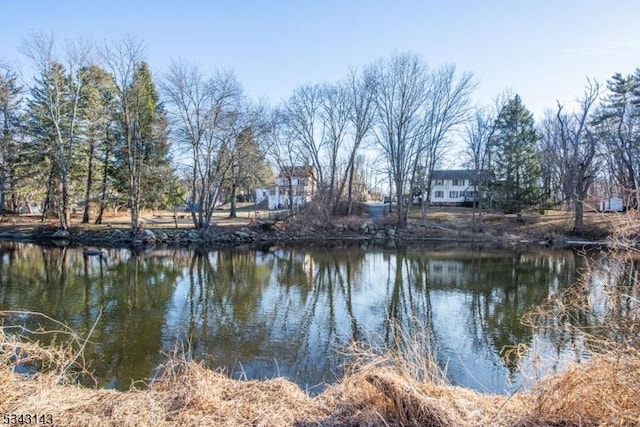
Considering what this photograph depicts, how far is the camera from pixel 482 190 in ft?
121

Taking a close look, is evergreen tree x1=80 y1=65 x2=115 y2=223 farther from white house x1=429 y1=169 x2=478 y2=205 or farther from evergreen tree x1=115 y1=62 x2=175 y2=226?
white house x1=429 y1=169 x2=478 y2=205

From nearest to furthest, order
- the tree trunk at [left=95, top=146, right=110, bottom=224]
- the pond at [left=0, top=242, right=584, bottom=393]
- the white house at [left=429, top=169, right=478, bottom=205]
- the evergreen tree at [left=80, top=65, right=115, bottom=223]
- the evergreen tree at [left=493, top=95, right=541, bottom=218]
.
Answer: the pond at [left=0, top=242, right=584, bottom=393], the evergreen tree at [left=80, top=65, right=115, bottom=223], the tree trunk at [left=95, top=146, right=110, bottom=224], the evergreen tree at [left=493, top=95, right=541, bottom=218], the white house at [left=429, top=169, right=478, bottom=205]

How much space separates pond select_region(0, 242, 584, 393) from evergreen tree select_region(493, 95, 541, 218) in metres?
14.0

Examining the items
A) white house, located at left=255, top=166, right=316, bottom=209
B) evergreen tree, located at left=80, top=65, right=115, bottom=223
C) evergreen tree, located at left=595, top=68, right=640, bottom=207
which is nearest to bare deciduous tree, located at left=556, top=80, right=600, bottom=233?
evergreen tree, located at left=595, top=68, right=640, bottom=207

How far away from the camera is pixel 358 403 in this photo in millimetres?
3945

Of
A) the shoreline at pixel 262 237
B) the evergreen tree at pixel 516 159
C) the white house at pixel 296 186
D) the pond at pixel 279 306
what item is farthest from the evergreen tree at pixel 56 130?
the evergreen tree at pixel 516 159

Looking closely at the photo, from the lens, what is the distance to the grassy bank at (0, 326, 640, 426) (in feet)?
11.2

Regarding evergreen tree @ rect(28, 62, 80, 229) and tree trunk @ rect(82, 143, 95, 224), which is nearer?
evergreen tree @ rect(28, 62, 80, 229)

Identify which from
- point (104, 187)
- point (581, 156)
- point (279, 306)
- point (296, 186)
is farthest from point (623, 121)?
point (104, 187)

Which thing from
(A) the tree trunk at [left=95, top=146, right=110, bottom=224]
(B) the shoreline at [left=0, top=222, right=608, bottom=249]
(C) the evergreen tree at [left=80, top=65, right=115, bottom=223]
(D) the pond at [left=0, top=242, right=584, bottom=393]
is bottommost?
(D) the pond at [left=0, top=242, right=584, bottom=393]

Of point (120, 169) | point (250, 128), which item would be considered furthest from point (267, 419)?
point (120, 169)

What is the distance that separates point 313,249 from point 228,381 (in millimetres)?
21240

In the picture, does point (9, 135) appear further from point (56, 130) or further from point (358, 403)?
point (358, 403)

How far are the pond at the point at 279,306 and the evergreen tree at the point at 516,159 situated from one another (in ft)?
45.8
